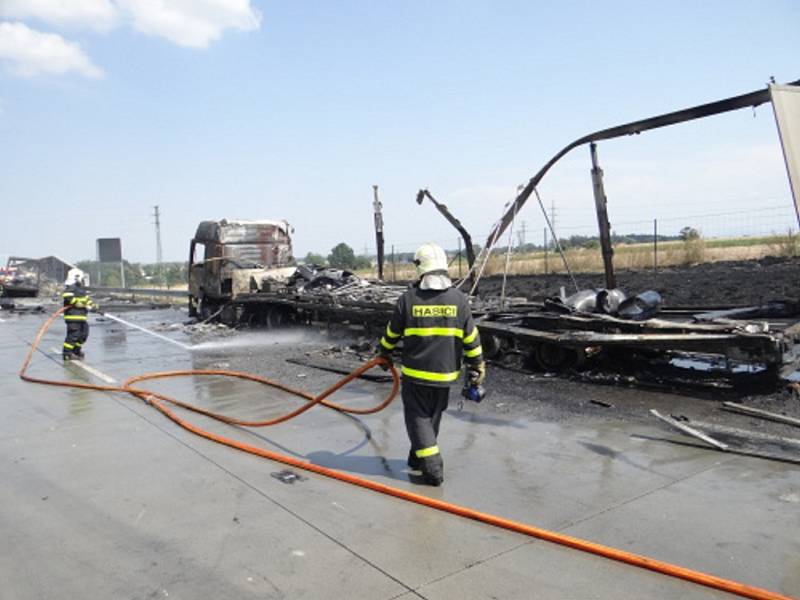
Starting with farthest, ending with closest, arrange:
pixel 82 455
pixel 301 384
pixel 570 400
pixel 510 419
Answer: pixel 301 384, pixel 570 400, pixel 510 419, pixel 82 455

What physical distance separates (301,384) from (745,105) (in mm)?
6160

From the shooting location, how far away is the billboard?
127ft

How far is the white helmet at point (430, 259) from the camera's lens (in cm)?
442

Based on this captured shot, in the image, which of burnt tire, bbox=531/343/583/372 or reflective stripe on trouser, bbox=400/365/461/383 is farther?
burnt tire, bbox=531/343/583/372

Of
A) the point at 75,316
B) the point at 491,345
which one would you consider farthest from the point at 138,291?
the point at 491,345

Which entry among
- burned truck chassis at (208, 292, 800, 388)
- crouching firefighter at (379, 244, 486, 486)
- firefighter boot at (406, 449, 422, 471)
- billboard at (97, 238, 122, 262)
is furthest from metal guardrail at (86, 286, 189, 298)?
crouching firefighter at (379, 244, 486, 486)

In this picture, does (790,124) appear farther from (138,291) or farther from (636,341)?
(138,291)

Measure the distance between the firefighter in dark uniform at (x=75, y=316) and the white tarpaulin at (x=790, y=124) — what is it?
10449 mm

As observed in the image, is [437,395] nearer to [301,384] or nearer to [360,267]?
[301,384]

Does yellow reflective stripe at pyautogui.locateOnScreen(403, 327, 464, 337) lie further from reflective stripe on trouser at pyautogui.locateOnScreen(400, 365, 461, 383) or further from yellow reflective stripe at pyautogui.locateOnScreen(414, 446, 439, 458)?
yellow reflective stripe at pyautogui.locateOnScreen(414, 446, 439, 458)

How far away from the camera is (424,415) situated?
439 cm

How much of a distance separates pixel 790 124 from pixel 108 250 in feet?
129

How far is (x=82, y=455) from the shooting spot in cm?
534

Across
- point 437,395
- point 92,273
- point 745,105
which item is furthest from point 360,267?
point 437,395
